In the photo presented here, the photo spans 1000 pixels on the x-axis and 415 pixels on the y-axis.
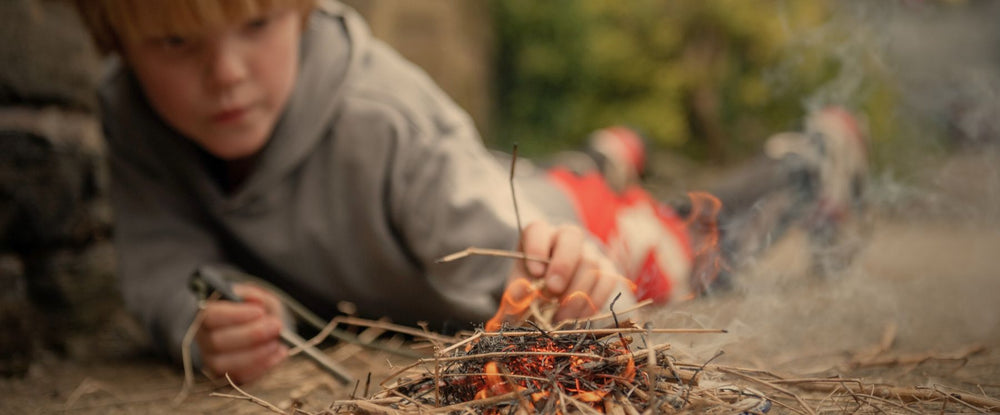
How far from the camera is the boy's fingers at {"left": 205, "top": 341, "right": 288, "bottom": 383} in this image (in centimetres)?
166

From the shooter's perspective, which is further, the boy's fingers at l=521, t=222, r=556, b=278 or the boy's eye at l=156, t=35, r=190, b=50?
the boy's eye at l=156, t=35, r=190, b=50

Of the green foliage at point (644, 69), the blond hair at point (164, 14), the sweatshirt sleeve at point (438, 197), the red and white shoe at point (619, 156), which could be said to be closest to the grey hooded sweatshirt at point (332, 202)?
the sweatshirt sleeve at point (438, 197)

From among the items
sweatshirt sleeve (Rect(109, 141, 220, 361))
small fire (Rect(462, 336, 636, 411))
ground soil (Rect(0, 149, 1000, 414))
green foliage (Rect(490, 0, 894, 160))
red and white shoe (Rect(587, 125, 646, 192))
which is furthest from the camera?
green foliage (Rect(490, 0, 894, 160))

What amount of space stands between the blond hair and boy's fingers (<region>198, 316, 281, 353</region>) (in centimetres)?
60

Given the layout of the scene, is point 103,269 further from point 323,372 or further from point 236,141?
point 323,372

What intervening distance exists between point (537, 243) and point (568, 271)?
9 cm

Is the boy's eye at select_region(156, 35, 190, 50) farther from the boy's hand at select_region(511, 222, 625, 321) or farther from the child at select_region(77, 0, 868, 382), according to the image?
the boy's hand at select_region(511, 222, 625, 321)

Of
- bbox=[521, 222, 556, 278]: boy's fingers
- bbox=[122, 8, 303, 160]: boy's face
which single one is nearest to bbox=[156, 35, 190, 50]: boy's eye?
bbox=[122, 8, 303, 160]: boy's face

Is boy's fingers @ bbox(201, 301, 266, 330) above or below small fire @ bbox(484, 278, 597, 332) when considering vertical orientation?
below

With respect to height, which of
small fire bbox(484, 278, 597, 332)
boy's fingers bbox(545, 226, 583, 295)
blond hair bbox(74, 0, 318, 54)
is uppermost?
blond hair bbox(74, 0, 318, 54)

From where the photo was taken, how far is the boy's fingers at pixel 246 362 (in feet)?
5.46

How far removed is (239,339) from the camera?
1.64 metres

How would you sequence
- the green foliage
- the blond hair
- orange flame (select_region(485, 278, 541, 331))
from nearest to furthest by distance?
orange flame (select_region(485, 278, 541, 331)) → the blond hair → the green foliage

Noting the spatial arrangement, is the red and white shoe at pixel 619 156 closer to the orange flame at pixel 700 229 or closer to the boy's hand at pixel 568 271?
the orange flame at pixel 700 229
